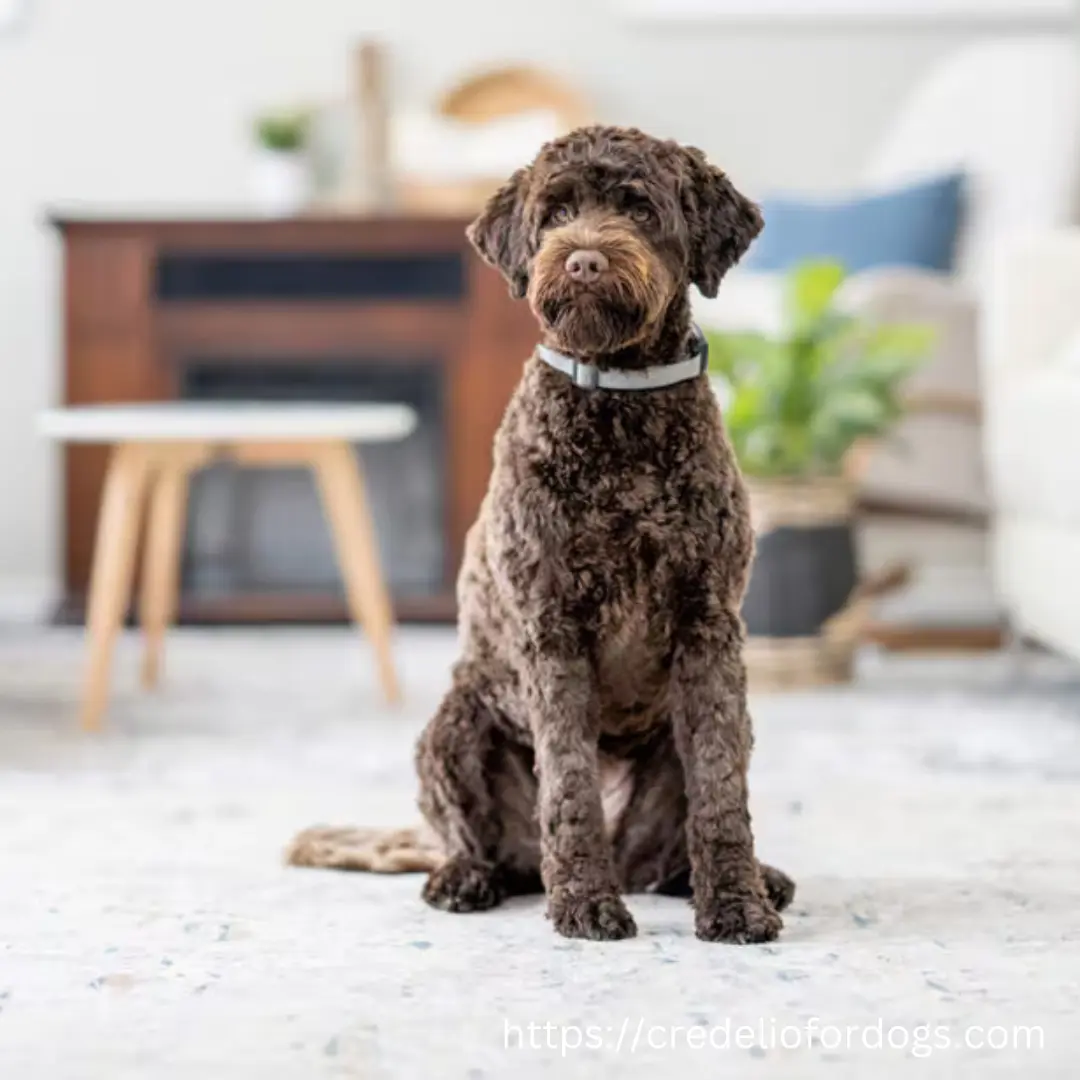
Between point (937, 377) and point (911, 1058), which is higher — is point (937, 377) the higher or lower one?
the higher one

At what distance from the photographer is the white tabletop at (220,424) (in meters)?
2.80

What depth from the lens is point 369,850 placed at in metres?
1.90

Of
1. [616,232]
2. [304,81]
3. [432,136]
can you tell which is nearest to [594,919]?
[616,232]

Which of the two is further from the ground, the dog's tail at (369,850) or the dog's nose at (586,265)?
the dog's nose at (586,265)

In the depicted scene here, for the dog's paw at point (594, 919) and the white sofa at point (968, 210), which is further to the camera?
the white sofa at point (968, 210)

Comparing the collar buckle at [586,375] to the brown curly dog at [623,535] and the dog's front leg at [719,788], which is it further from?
the dog's front leg at [719,788]

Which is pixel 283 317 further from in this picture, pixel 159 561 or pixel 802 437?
pixel 802 437

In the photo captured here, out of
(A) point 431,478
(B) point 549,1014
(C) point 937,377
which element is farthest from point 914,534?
(B) point 549,1014

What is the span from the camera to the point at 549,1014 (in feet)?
4.51

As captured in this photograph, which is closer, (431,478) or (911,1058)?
(911,1058)

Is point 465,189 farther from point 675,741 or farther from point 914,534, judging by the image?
point 675,741

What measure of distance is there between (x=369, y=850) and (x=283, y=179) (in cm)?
280

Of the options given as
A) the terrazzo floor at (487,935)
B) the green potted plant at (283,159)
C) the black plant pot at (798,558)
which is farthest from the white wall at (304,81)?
the terrazzo floor at (487,935)

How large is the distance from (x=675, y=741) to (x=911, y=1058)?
43cm
